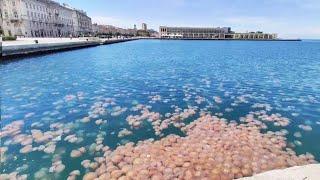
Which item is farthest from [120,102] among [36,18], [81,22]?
[81,22]

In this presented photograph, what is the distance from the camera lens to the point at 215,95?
1844 cm

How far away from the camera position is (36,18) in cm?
9775

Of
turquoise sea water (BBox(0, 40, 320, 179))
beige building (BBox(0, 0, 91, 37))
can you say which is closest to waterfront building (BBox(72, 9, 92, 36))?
beige building (BBox(0, 0, 91, 37))

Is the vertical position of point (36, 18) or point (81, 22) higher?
point (81, 22)

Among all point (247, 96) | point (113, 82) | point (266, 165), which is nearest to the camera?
point (266, 165)

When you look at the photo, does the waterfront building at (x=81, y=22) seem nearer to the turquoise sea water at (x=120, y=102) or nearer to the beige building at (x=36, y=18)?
the beige building at (x=36, y=18)

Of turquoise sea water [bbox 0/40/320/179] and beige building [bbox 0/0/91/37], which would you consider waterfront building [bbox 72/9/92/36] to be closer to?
beige building [bbox 0/0/91/37]

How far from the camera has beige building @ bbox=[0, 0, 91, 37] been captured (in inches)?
3415

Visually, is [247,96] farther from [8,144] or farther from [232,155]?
[8,144]

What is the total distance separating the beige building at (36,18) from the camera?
8675cm

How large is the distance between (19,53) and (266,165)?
136 ft

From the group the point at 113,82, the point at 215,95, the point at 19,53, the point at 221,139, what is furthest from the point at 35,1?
the point at 221,139

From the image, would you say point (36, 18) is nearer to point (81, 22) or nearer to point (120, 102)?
point (81, 22)

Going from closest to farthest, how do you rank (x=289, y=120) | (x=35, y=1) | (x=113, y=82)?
(x=289, y=120) → (x=113, y=82) → (x=35, y=1)
